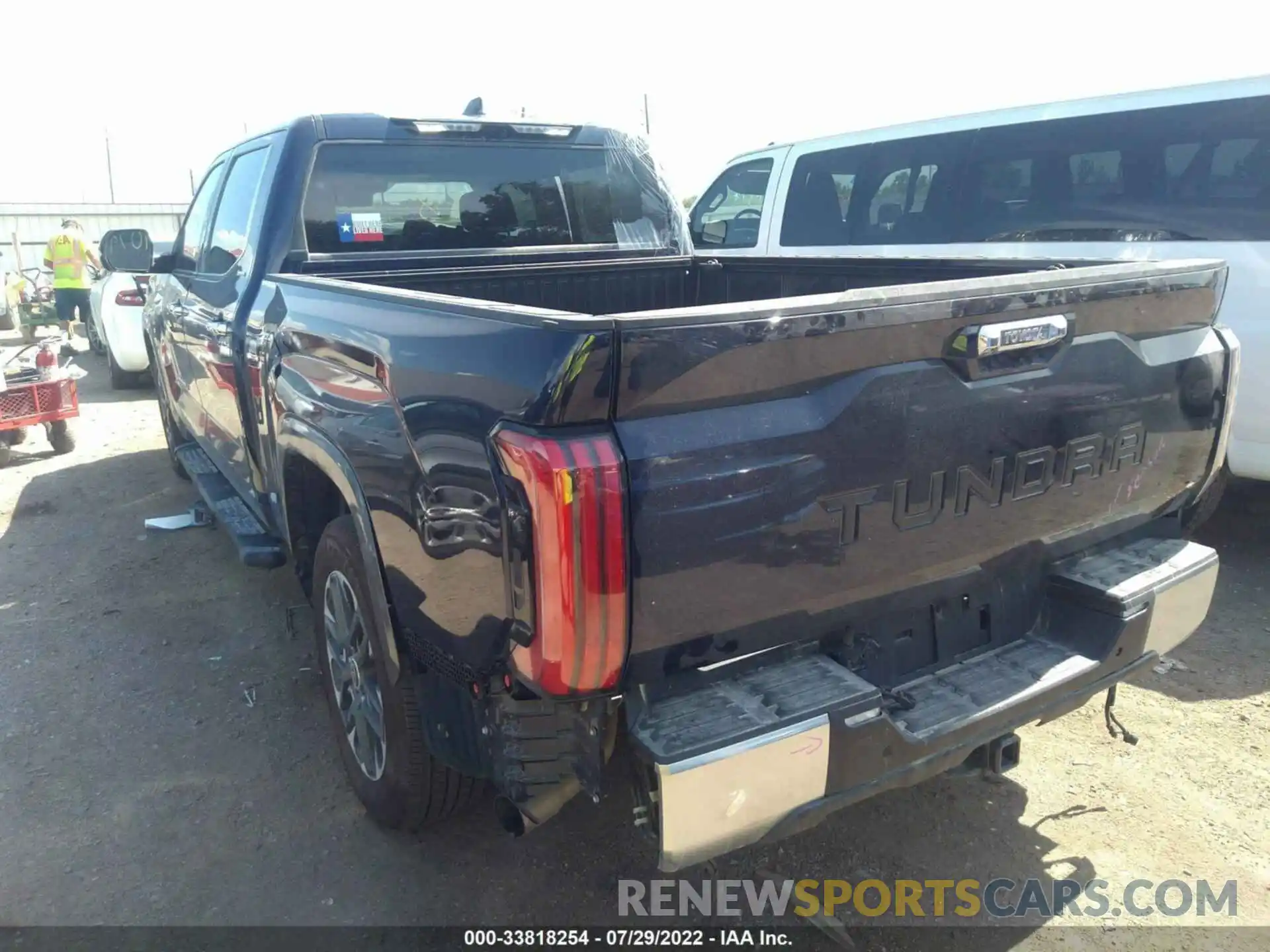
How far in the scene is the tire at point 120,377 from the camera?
9.91 m

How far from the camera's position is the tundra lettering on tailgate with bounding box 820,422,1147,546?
76.5 inches

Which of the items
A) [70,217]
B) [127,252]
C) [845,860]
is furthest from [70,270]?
[845,860]

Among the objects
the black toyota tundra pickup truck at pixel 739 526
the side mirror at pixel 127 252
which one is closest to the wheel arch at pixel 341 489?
the black toyota tundra pickup truck at pixel 739 526

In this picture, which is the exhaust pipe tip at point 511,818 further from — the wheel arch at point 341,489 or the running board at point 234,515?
the running board at point 234,515

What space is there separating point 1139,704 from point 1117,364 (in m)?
1.75

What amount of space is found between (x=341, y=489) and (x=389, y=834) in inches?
43.9

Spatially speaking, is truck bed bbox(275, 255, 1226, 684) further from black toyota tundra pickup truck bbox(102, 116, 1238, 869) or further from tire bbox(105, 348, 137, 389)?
tire bbox(105, 348, 137, 389)

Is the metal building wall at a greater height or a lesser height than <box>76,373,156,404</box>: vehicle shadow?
greater

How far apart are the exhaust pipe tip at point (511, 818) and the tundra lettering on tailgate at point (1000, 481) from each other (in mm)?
934

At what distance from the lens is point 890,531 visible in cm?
201

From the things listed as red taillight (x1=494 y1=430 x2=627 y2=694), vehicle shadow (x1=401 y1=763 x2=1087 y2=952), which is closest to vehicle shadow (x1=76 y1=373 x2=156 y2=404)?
vehicle shadow (x1=401 y1=763 x2=1087 y2=952)

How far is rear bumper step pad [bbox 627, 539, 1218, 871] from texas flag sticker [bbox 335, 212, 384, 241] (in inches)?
98.9

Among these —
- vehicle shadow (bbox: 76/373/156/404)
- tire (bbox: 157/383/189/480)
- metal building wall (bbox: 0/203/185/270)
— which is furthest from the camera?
metal building wall (bbox: 0/203/185/270)

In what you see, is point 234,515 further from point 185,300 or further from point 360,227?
point 360,227
